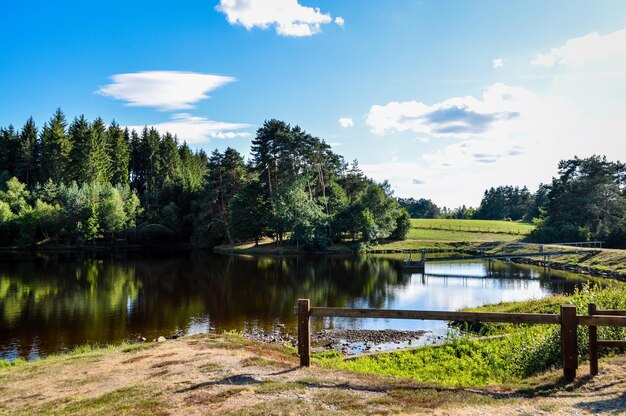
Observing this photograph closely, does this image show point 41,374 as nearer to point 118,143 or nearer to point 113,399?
point 113,399

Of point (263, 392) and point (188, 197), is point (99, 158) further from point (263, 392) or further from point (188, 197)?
point (263, 392)

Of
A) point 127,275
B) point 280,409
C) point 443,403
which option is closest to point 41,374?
point 280,409

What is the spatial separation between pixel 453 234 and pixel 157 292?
68.8 metres

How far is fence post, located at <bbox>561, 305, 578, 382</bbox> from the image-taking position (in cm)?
884

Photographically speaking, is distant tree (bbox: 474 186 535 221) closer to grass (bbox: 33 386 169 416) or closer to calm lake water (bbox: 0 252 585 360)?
calm lake water (bbox: 0 252 585 360)

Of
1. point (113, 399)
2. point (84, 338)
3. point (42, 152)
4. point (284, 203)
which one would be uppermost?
point (42, 152)

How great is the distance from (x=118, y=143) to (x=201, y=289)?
7640 centimetres

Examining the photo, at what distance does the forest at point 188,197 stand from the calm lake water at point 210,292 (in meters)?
14.9

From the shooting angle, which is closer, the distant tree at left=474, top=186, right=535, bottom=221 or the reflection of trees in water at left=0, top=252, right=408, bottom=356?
the reflection of trees in water at left=0, top=252, right=408, bottom=356

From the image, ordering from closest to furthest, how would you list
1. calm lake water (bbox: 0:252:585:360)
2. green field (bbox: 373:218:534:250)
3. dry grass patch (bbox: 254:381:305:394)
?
dry grass patch (bbox: 254:381:305:394), calm lake water (bbox: 0:252:585:360), green field (bbox: 373:218:534:250)

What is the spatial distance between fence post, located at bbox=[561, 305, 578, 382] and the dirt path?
270mm

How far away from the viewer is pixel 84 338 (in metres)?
23.8

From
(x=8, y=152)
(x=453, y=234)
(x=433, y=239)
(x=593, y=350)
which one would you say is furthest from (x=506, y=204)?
(x=593, y=350)

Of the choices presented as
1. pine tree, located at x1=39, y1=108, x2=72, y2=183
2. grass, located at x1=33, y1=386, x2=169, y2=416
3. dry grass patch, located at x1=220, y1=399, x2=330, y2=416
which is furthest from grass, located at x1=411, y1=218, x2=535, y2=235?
dry grass patch, located at x1=220, y1=399, x2=330, y2=416
